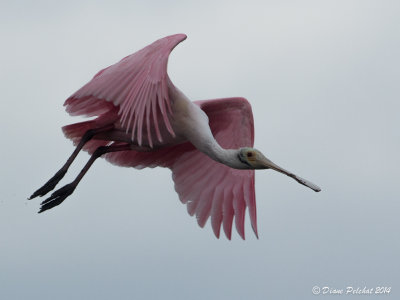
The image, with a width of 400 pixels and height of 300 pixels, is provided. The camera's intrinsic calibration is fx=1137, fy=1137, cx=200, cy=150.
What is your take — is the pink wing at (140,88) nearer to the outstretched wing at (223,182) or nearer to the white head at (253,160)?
the white head at (253,160)

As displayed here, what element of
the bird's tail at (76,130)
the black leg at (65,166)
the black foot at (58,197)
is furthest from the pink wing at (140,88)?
the black foot at (58,197)

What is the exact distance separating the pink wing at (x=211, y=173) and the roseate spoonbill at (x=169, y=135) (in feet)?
0.04

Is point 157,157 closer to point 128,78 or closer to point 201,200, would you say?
point 201,200

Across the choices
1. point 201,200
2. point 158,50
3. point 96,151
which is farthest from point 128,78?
point 201,200

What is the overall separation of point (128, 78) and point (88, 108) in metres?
1.11

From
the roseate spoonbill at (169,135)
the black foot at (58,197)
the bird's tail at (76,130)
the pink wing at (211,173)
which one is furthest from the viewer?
the pink wing at (211,173)

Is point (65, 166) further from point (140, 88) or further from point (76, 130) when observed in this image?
point (140, 88)

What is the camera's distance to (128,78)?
37.4ft

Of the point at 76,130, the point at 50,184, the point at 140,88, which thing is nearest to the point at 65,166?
the point at 50,184

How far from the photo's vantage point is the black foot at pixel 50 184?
39.1 feet

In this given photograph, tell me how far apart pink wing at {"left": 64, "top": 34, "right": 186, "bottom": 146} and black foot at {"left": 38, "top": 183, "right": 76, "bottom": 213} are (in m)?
0.91

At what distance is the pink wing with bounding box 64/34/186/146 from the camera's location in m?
11.1

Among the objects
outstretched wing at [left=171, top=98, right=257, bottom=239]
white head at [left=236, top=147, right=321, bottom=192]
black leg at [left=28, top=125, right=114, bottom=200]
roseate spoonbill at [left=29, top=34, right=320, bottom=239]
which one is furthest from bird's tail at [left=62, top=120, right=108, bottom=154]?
white head at [left=236, top=147, right=321, bottom=192]

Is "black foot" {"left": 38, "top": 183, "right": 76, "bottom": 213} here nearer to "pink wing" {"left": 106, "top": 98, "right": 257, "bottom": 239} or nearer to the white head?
"pink wing" {"left": 106, "top": 98, "right": 257, "bottom": 239}
